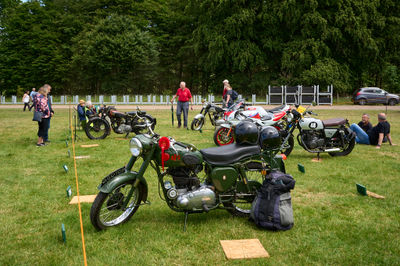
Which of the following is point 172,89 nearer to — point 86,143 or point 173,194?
point 86,143

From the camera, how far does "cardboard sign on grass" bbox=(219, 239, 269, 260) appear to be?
360 centimetres

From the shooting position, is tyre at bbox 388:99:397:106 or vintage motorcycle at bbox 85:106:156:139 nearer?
vintage motorcycle at bbox 85:106:156:139

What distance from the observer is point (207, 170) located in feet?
14.0

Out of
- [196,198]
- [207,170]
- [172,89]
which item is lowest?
[196,198]

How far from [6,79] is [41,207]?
48548 mm

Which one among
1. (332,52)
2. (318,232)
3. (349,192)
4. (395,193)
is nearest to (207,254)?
(318,232)

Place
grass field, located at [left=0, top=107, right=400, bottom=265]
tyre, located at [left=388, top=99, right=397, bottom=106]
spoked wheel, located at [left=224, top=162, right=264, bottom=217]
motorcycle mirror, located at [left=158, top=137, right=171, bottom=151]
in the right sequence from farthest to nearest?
tyre, located at [left=388, top=99, right=397, bottom=106], spoked wheel, located at [left=224, top=162, right=264, bottom=217], motorcycle mirror, located at [left=158, top=137, right=171, bottom=151], grass field, located at [left=0, top=107, right=400, bottom=265]

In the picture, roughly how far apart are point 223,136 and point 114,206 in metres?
5.88

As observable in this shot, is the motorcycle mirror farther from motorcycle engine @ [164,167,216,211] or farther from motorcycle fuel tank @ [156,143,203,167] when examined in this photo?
motorcycle engine @ [164,167,216,211]

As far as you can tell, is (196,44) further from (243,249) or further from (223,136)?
(243,249)

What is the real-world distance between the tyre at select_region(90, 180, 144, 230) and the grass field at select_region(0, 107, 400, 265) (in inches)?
4.8

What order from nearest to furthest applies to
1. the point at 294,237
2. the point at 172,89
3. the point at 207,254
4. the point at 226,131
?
the point at 207,254
the point at 294,237
the point at 226,131
the point at 172,89

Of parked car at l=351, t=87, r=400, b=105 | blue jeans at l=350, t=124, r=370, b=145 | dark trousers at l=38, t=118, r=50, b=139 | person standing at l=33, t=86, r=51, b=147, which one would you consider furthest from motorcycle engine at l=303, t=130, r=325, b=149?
parked car at l=351, t=87, r=400, b=105

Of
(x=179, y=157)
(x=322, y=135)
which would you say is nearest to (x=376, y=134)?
(x=322, y=135)
